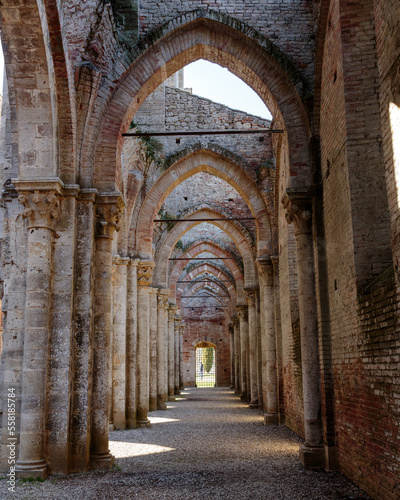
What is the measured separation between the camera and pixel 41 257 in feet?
24.5

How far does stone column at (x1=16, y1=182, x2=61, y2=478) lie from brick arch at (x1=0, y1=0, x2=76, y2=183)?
1.46 ft

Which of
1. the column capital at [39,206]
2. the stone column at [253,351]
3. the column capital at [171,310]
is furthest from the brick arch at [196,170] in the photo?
the column capital at [171,310]

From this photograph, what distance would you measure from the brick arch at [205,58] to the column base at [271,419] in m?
7.02

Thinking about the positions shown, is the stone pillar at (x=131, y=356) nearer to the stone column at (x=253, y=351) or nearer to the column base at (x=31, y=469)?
the stone column at (x=253, y=351)

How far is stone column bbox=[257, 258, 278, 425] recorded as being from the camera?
13.7m

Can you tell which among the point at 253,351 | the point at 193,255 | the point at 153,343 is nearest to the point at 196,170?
the point at 153,343

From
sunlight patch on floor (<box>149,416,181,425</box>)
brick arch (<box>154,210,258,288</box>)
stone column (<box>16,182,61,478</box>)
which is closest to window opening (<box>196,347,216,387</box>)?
brick arch (<box>154,210,258,288</box>)

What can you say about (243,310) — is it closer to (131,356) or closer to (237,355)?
(237,355)

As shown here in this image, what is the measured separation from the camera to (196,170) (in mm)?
15688

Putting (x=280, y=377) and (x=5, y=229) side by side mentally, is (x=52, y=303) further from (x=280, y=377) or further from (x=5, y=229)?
(x=280, y=377)

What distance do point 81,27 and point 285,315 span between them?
767cm

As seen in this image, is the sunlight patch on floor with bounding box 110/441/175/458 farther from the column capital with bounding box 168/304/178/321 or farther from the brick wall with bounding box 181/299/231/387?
the brick wall with bounding box 181/299/231/387

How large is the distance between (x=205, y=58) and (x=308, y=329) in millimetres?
5269

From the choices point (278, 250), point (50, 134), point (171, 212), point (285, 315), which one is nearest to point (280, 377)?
point (285, 315)
